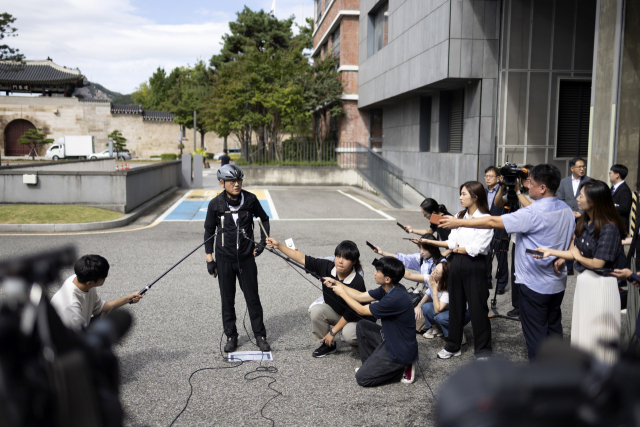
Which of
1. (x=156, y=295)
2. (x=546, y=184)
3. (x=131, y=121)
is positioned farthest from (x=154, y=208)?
(x=131, y=121)

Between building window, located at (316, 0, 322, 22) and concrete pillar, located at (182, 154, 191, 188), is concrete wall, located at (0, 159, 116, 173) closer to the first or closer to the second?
concrete pillar, located at (182, 154, 191, 188)

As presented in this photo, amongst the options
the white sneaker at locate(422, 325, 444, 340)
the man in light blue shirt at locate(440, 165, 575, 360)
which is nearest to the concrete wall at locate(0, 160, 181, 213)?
the white sneaker at locate(422, 325, 444, 340)

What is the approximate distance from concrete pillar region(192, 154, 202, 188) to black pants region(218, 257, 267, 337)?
824 inches

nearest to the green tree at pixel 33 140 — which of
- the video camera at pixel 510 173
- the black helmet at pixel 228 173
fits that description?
the black helmet at pixel 228 173

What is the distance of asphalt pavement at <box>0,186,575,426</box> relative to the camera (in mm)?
4258

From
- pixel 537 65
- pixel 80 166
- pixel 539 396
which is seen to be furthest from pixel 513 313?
pixel 80 166

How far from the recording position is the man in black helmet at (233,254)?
18.5ft

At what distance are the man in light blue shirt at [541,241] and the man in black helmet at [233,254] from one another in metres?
2.22

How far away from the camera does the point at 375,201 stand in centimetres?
2114

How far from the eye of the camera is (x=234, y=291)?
5.72 m

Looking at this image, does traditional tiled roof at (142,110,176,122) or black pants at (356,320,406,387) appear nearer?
black pants at (356,320,406,387)

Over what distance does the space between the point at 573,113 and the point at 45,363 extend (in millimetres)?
17402

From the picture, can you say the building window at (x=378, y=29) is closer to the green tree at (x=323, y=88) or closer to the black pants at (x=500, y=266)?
the green tree at (x=323, y=88)

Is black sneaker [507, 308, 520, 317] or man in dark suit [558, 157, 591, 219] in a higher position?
man in dark suit [558, 157, 591, 219]
